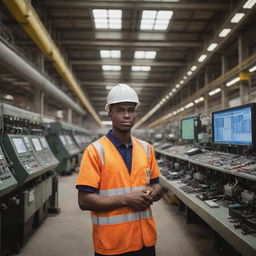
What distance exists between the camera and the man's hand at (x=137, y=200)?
128cm

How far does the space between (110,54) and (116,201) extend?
7734 millimetres

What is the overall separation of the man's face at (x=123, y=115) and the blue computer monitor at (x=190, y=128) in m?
2.44

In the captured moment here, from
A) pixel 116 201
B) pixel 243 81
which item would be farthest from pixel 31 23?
pixel 243 81

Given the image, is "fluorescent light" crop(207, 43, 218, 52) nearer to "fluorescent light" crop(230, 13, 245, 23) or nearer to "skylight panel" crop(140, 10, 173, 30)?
"fluorescent light" crop(230, 13, 245, 23)

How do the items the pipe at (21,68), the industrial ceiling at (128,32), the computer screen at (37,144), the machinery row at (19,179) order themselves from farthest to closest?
the industrial ceiling at (128,32)
the pipe at (21,68)
the computer screen at (37,144)
the machinery row at (19,179)

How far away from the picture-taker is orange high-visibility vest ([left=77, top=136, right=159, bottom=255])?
1313 millimetres

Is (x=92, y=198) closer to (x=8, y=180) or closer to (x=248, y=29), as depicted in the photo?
(x=8, y=180)

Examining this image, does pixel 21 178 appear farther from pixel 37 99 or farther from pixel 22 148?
pixel 37 99

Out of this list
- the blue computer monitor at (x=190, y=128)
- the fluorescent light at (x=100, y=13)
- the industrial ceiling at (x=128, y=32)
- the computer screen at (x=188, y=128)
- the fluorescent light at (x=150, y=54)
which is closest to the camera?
the blue computer monitor at (x=190, y=128)

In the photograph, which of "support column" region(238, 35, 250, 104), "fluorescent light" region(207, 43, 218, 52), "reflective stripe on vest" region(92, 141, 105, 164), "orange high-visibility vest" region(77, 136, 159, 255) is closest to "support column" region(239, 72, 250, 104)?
"support column" region(238, 35, 250, 104)

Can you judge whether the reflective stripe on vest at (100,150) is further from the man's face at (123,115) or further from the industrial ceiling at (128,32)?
the industrial ceiling at (128,32)

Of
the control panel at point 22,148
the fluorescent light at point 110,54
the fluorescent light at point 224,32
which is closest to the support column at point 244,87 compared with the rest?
the fluorescent light at point 224,32

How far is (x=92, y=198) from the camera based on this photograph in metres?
1.28

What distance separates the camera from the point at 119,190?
4.45 feet
